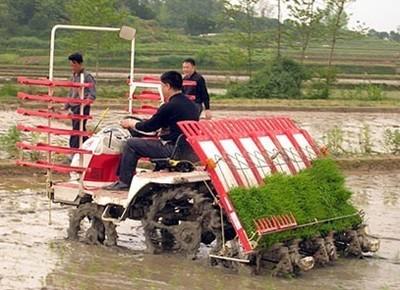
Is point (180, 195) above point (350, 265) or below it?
above

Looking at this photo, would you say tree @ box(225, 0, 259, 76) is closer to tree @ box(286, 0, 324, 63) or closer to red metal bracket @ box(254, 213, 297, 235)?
tree @ box(286, 0, 324, 63)

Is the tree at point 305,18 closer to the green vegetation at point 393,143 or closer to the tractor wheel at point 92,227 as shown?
the green vegetation at point 393,143

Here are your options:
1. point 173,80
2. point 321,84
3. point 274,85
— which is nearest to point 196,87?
point 173,80

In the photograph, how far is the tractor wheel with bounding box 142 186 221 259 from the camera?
9711 millimetres

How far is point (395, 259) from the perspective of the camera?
10.3m

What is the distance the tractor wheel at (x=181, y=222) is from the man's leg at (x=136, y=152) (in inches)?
18.7

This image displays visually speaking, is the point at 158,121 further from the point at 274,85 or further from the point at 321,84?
the point at 321,84

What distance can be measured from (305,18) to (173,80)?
2798 cm

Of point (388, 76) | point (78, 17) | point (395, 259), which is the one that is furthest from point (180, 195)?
point (388, 76)

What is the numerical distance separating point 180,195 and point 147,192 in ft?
1.61

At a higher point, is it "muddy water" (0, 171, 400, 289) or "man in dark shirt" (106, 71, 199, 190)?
"man in dark shirt" (106, 71, 199, 190)

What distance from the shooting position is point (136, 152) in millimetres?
10414

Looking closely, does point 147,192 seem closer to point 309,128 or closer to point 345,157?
point 345,157

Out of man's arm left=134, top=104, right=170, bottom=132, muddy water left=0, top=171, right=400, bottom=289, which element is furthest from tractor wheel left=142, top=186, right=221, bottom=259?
man's arm left=134, top=104, right=170, bottom=132
